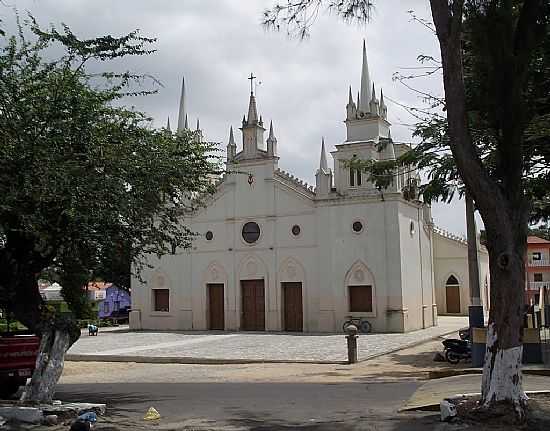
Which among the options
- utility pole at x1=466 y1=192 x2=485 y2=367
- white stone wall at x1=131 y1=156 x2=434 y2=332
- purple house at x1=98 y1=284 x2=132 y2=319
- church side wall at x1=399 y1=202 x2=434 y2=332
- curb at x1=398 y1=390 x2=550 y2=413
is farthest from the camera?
purple house at x1=98 y1=284 x2=132 y2=319

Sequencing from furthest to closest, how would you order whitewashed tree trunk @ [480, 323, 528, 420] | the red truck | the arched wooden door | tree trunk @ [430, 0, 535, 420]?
the arched wooden door < the red truck < tree trunk @ [430, 0, 535, 420] < whitewashed tree trunk @ [480, 323, 528, 420]

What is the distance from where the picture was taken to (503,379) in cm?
861

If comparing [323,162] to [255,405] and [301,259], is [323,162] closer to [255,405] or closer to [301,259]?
[301,259]

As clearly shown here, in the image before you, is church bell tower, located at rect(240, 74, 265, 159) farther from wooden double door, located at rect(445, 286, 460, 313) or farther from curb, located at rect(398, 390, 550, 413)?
curb, located at rect(398, 390, 550, 413)

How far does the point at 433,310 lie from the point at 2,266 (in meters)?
26.6

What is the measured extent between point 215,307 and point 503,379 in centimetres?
2712

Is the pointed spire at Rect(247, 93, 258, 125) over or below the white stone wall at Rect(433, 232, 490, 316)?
over

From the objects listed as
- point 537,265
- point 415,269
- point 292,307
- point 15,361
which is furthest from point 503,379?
point 537,265

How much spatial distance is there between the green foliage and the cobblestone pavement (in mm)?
10698

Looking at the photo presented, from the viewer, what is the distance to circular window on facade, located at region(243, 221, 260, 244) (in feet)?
112

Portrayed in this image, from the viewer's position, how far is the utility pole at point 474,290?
16.4 metres

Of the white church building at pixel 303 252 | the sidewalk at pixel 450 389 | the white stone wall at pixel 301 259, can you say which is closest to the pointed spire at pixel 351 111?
the white church building at pixel 303 252

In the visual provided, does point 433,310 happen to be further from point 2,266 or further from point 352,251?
point 2,266

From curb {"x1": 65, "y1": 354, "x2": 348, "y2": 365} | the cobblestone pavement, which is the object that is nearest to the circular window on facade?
the cobblestone pavement
